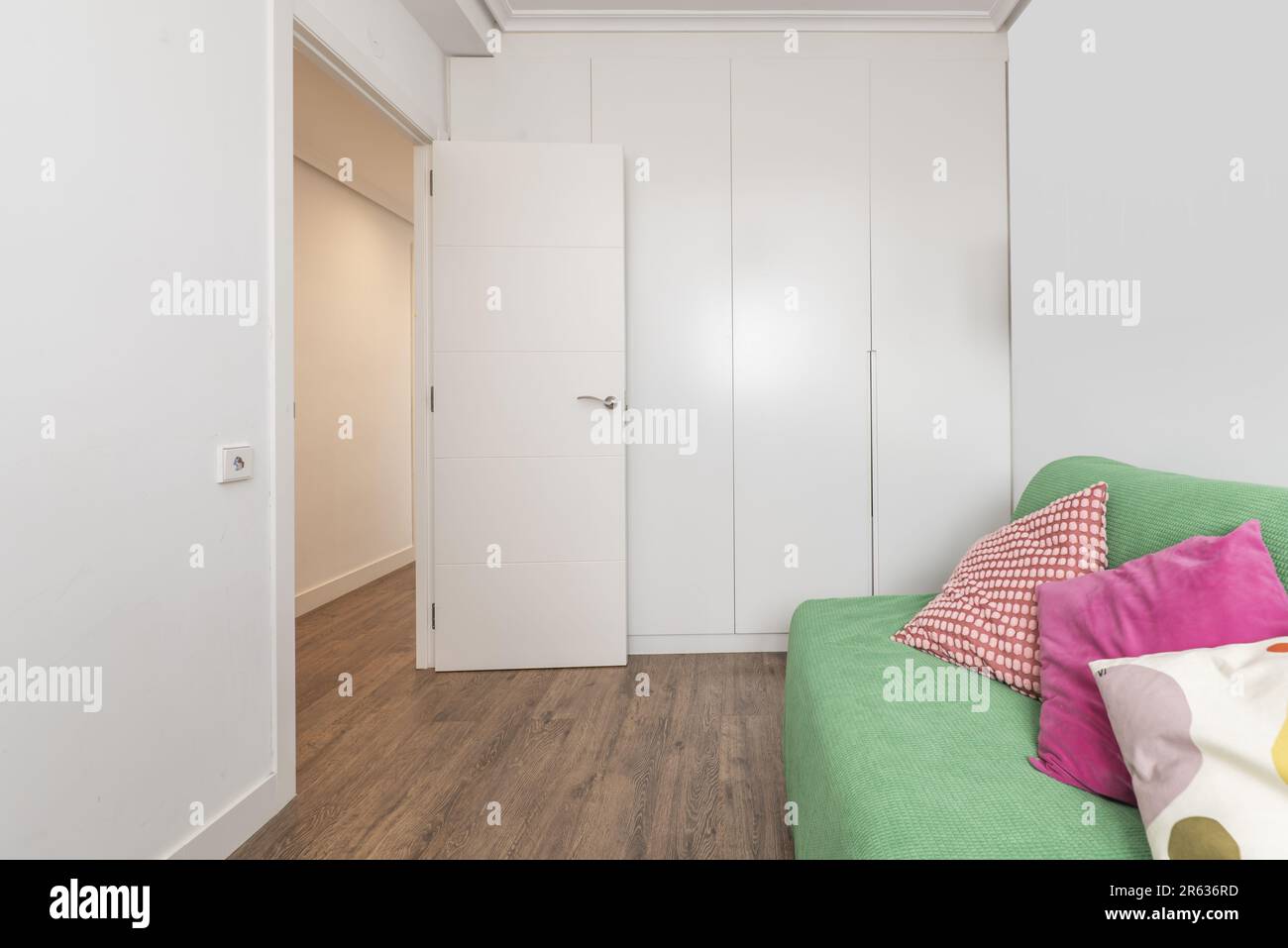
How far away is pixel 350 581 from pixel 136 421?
3.41 meters

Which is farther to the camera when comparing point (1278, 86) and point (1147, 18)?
point (1147, 18)

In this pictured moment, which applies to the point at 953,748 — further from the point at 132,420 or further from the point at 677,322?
the point at 677,322

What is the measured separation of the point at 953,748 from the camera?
122 centimetres

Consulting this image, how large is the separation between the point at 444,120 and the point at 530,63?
0.46m

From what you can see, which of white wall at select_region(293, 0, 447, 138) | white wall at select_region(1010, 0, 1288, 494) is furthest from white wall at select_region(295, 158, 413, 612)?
white wall at select_region(1010, 0, 1288, 494)

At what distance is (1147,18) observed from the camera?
1851 mm

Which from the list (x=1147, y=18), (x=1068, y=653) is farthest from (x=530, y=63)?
(x=1068, y=653)

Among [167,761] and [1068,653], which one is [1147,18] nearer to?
[1068,653]

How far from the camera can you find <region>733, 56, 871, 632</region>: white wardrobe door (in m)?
3.16

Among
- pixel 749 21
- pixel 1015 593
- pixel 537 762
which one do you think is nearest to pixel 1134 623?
pixel 1015 593

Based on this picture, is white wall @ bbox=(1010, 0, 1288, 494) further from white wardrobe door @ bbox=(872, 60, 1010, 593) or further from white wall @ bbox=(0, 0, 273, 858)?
white wall @ bbox=(0, 0, 273, 858)

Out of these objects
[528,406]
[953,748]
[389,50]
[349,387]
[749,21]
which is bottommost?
[953,748]

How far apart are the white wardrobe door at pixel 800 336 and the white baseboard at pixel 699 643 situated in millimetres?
50

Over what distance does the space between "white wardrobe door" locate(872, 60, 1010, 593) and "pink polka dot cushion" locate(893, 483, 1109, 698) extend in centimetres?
152
